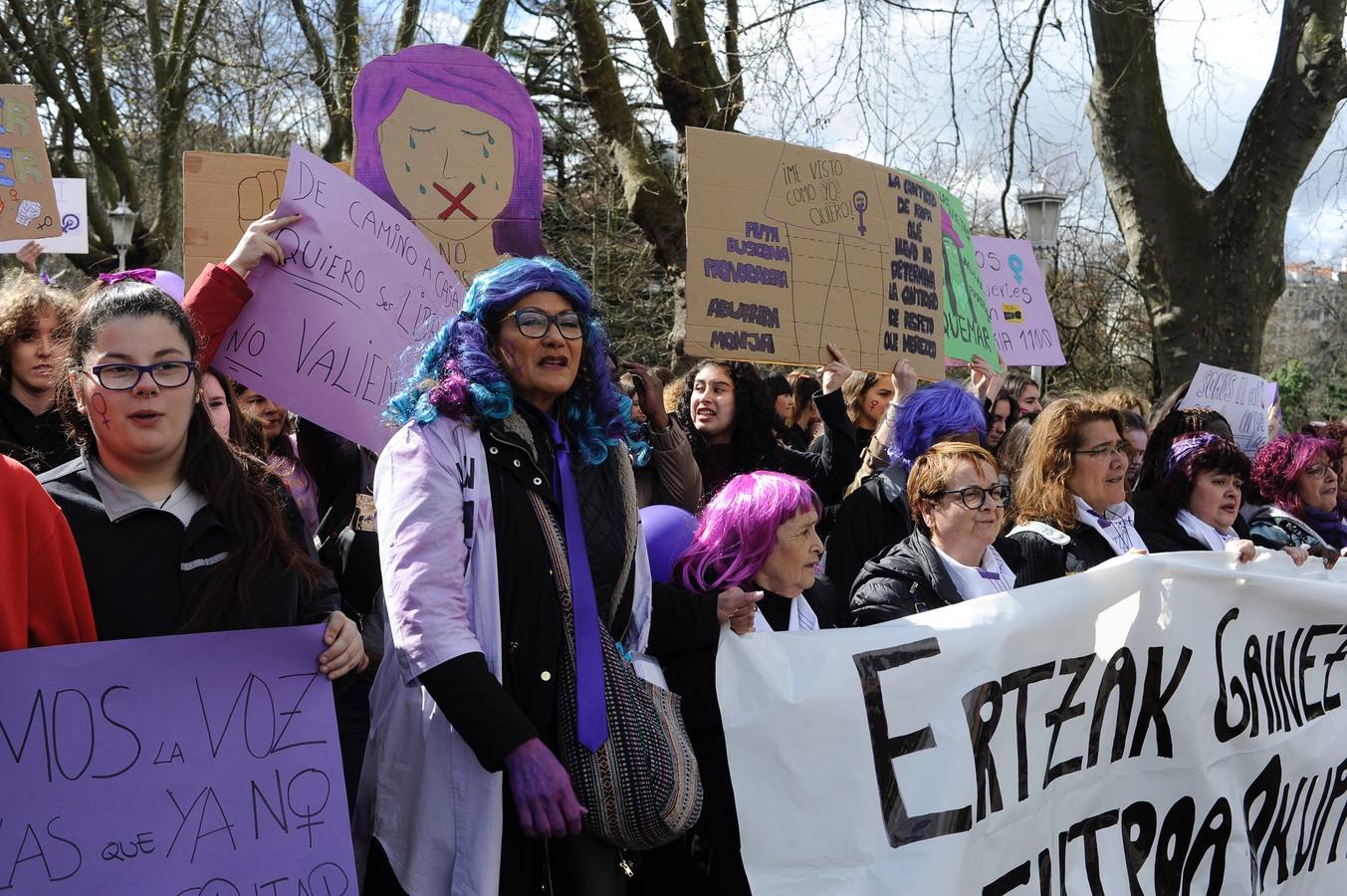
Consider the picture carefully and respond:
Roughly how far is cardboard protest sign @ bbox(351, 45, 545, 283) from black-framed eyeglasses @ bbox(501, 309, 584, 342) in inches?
49.0

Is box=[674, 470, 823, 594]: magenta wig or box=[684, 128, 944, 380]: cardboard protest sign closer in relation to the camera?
box=[674, 470, 823, 594]: magenta wig

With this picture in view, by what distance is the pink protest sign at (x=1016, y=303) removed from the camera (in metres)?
6.60

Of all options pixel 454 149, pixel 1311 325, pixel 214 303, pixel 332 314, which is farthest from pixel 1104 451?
pixel 1311 325

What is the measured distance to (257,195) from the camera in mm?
3795

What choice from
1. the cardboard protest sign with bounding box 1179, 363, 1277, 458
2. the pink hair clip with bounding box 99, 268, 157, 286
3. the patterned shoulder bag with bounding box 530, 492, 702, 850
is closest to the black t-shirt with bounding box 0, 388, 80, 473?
the pink hair clip with bounding box 99, 268, 157, 286

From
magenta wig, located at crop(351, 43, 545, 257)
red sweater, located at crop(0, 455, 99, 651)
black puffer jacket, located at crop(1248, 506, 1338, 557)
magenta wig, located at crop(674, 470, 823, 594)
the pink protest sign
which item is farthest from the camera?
the pink protest sign

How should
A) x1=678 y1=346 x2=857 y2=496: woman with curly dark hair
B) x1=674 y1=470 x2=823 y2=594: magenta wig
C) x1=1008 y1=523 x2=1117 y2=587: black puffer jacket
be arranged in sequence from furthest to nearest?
1. x1=678 y1=346 x2=857 y2=496: woman with curly dark hair
2. x1=1008 y1=523 x2=1117 y2=587: black puffer jacket
3. x1=674 y1=470 x2=823 y2=594: magenta wig

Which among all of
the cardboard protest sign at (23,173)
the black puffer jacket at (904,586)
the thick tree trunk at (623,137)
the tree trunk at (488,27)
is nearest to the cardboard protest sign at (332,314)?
the black puffer jacket at (904,586)

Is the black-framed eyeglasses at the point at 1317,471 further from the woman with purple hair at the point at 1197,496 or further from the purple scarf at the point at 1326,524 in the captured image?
the woman with purple hair at the point at 1197,496

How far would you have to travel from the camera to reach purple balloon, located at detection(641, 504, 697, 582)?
3016 mm

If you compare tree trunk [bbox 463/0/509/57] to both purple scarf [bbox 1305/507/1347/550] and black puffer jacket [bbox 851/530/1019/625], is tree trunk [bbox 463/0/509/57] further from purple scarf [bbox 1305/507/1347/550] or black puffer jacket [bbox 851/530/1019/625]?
black puffer jacket [bbox 851/530/1019/625]

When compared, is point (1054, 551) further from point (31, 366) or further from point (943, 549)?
point (31, 366)

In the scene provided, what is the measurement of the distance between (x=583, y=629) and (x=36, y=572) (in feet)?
2.99

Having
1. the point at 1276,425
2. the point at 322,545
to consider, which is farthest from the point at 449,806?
the point at 1276,425
